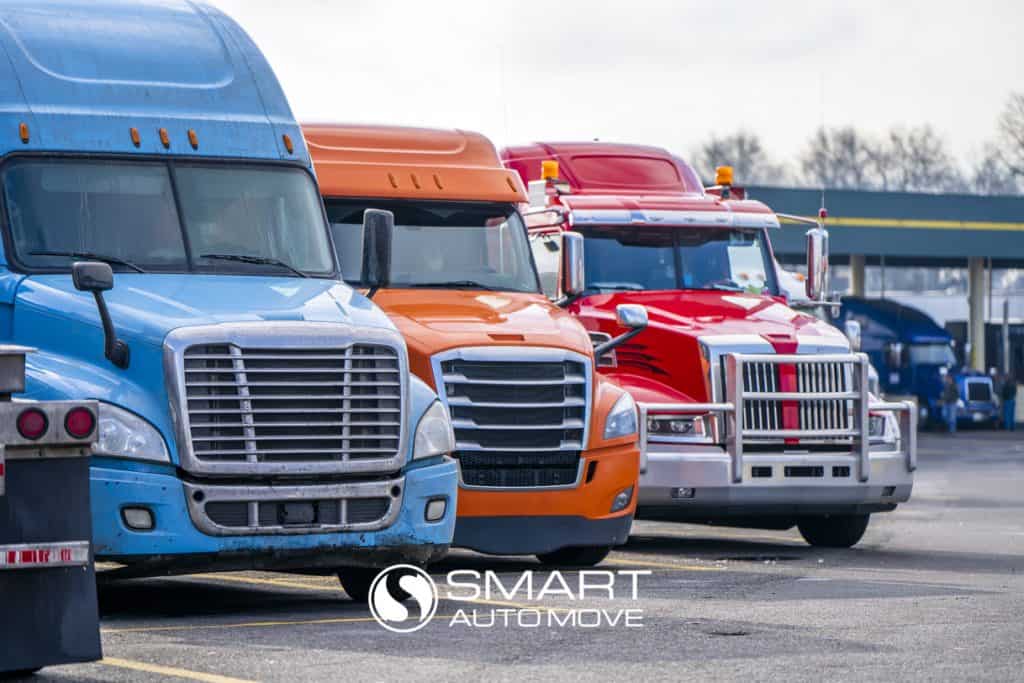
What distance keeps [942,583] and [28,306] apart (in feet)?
21.7

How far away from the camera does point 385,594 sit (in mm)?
12688

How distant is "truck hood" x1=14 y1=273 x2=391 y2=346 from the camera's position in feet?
37.6

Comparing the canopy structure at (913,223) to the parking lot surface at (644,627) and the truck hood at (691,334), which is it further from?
the parking lot surface at (644,627)

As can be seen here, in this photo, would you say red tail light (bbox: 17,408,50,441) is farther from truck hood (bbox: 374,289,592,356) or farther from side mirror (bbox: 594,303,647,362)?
side mirror (bbox: 594,303,647,362)

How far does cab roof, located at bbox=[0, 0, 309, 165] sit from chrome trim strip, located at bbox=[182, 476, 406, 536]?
2489mm

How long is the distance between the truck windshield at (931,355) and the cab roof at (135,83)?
45.2m

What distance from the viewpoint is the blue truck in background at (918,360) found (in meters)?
56.5

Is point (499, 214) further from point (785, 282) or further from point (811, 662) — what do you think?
point (811, 662)

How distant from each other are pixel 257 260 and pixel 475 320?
2550 millimetres

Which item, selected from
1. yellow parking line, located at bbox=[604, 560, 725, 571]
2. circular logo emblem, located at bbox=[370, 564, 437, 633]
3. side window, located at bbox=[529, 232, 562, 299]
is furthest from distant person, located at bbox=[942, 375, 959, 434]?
circular logo emblem, located at bbox=[370, 564, 437, 633]

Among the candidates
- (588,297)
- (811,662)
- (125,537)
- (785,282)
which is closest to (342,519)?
(125,537)

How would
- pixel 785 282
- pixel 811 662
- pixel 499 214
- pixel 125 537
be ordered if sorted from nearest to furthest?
pixel 811 662
pixel 125 537
pixel 499 214
pixel 785 282

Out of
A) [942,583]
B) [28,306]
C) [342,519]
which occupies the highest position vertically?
[28,306]

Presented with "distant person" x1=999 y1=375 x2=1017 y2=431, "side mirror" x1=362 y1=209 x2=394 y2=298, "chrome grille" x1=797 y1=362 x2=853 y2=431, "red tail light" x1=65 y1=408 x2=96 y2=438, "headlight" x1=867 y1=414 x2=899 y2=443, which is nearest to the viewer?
"red tail light" x1=65 y1=408 x2=96 y2=438
